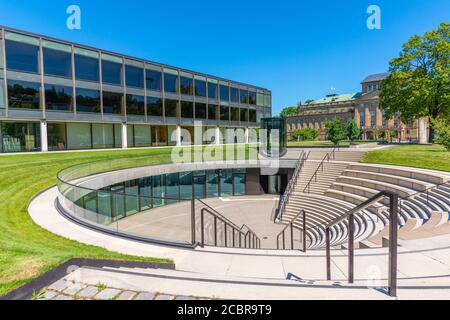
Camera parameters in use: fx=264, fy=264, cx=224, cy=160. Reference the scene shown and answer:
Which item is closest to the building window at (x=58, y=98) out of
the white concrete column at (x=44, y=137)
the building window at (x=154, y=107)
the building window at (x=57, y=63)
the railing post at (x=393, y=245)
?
the building window at (x=57, y=63)

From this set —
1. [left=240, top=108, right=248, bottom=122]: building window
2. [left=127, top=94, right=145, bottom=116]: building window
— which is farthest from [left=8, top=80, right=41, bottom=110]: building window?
[left=240, top=108, right=248, bottom=122]: building window

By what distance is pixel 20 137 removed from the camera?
27.3 meters

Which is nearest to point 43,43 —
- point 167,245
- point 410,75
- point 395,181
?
point 167,245

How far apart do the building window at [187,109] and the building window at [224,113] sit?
7315mm

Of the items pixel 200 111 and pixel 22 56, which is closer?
pixel 22 56

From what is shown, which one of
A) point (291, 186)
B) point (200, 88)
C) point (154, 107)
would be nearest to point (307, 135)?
point (200, 88)

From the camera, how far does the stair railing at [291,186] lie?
1962 centimetres

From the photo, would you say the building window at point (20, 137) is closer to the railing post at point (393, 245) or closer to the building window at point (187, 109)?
the building window at point (187, 109)

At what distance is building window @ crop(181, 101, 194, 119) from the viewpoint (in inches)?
1684

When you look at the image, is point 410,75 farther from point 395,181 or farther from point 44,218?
point 44,218

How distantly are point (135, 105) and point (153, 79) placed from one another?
511cm

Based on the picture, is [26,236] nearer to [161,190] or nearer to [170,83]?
[161,190]

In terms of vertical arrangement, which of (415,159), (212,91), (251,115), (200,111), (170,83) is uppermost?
(212,91)

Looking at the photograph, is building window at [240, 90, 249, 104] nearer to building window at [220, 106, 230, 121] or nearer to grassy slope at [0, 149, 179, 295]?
building window at [220, 106, 230, 121]
